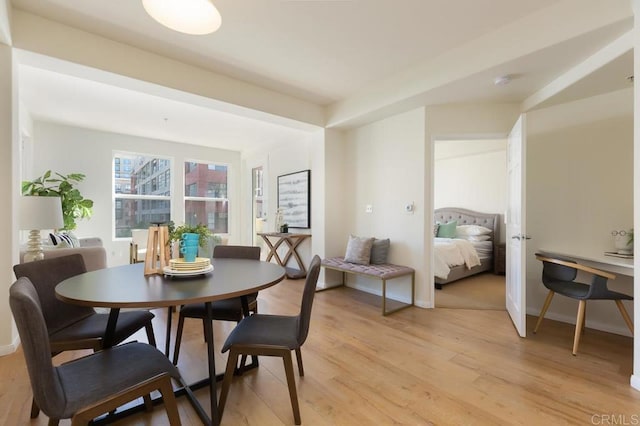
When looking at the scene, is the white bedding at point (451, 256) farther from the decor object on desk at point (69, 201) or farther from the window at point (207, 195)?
the decor object on desk at point (69, 201)

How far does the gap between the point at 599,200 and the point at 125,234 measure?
6927 millimetres

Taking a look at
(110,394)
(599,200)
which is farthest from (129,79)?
(599,200)

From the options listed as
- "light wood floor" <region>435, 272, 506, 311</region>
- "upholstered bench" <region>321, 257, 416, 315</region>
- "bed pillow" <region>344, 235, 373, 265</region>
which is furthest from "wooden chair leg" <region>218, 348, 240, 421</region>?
"light wood floor" <region>435, 272, 506, 311</region>

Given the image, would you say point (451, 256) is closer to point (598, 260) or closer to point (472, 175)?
point (598, 260)

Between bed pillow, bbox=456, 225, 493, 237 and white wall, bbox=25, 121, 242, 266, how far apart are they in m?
5.63

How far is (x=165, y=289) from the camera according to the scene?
4.65 feet

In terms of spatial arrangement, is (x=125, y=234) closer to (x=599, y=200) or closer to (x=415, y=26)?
(x=415, y=26)

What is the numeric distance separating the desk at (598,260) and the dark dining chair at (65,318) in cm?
343

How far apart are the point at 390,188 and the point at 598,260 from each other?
6.74 ft

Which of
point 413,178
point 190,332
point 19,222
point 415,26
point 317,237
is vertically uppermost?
point 415,26

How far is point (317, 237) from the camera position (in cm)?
429

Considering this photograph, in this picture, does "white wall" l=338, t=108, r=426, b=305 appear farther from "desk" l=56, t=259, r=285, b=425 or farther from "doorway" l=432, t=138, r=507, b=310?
"desk" l=56, t=259, r=285, b=425

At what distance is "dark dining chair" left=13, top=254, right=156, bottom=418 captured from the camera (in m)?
1.52

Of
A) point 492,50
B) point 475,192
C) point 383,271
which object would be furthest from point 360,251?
point 475,192
